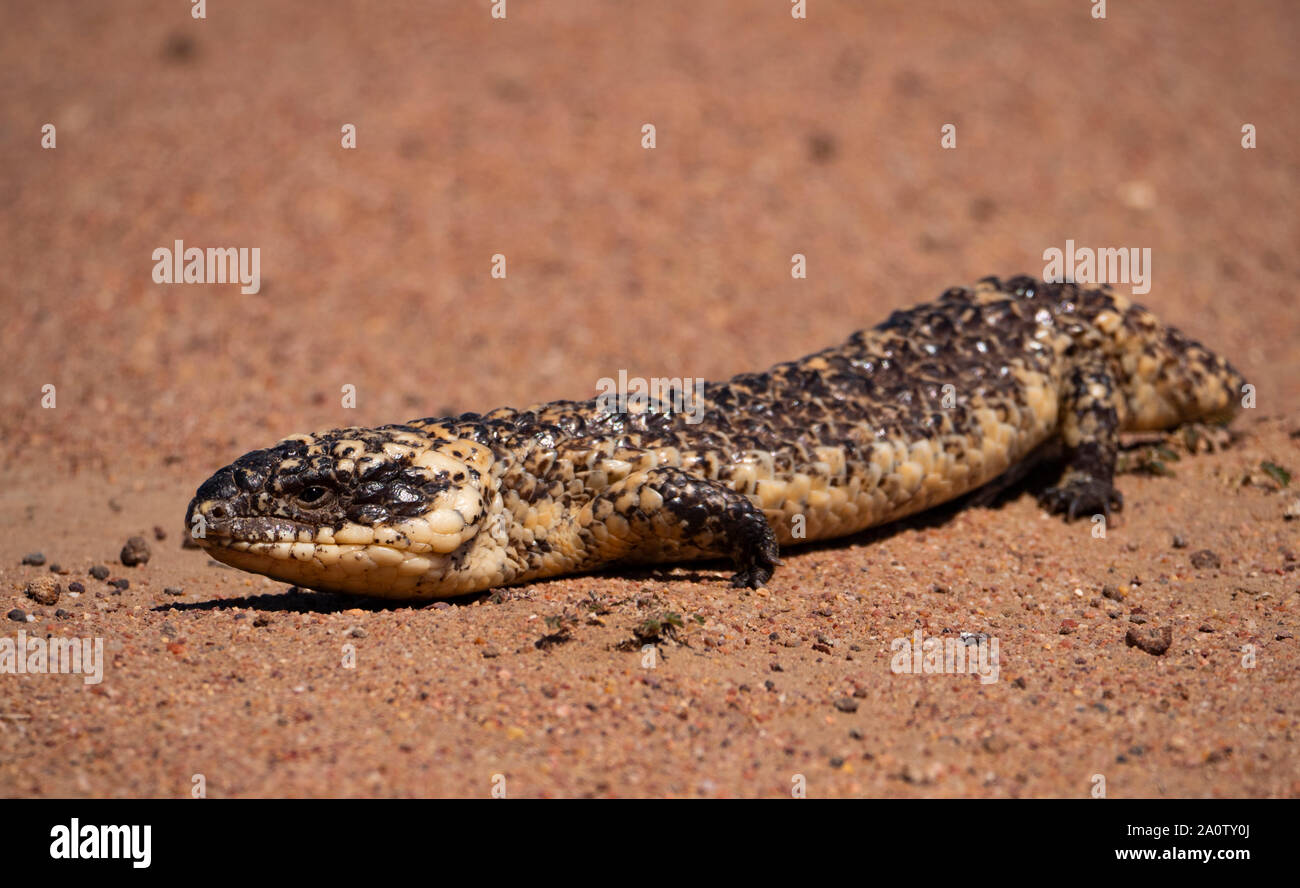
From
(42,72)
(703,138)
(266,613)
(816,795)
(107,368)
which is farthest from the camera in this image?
(42,72)

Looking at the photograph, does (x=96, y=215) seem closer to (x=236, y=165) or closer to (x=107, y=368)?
(x=236, y=165)

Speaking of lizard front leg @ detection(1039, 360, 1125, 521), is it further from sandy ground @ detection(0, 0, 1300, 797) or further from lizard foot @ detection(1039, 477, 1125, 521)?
sandy ground @ detection(0, 0, 1300, 797)

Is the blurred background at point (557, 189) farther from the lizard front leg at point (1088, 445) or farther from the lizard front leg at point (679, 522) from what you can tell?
the lizard front leg at point (679, 522)

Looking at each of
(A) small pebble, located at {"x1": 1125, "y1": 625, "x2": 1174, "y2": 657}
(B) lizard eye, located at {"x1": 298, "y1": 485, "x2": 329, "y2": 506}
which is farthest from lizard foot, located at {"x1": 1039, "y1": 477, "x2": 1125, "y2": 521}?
(B) lizard eye, located at {"x1": 298, "y1": 485, "x2": 329, "y2": 506}

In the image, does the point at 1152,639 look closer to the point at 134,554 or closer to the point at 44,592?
the point at 44,592

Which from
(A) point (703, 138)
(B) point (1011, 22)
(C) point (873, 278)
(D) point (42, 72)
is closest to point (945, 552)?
(C) point (873, 278)

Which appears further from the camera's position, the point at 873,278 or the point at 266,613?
the point at 873,278

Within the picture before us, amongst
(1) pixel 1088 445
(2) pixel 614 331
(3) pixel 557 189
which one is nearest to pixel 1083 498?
(1) pixel 1088 445

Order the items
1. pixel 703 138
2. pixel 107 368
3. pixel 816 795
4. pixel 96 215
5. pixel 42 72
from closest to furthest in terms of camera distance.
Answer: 1. pixel 816 795
2. pixel 107 368
3. pixel 96 215
4. pixel 703 138
5. pixel 42 72

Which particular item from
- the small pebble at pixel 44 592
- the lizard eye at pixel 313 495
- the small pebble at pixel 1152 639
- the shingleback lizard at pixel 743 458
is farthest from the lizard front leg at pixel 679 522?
the small pebble at pixel 44 592
